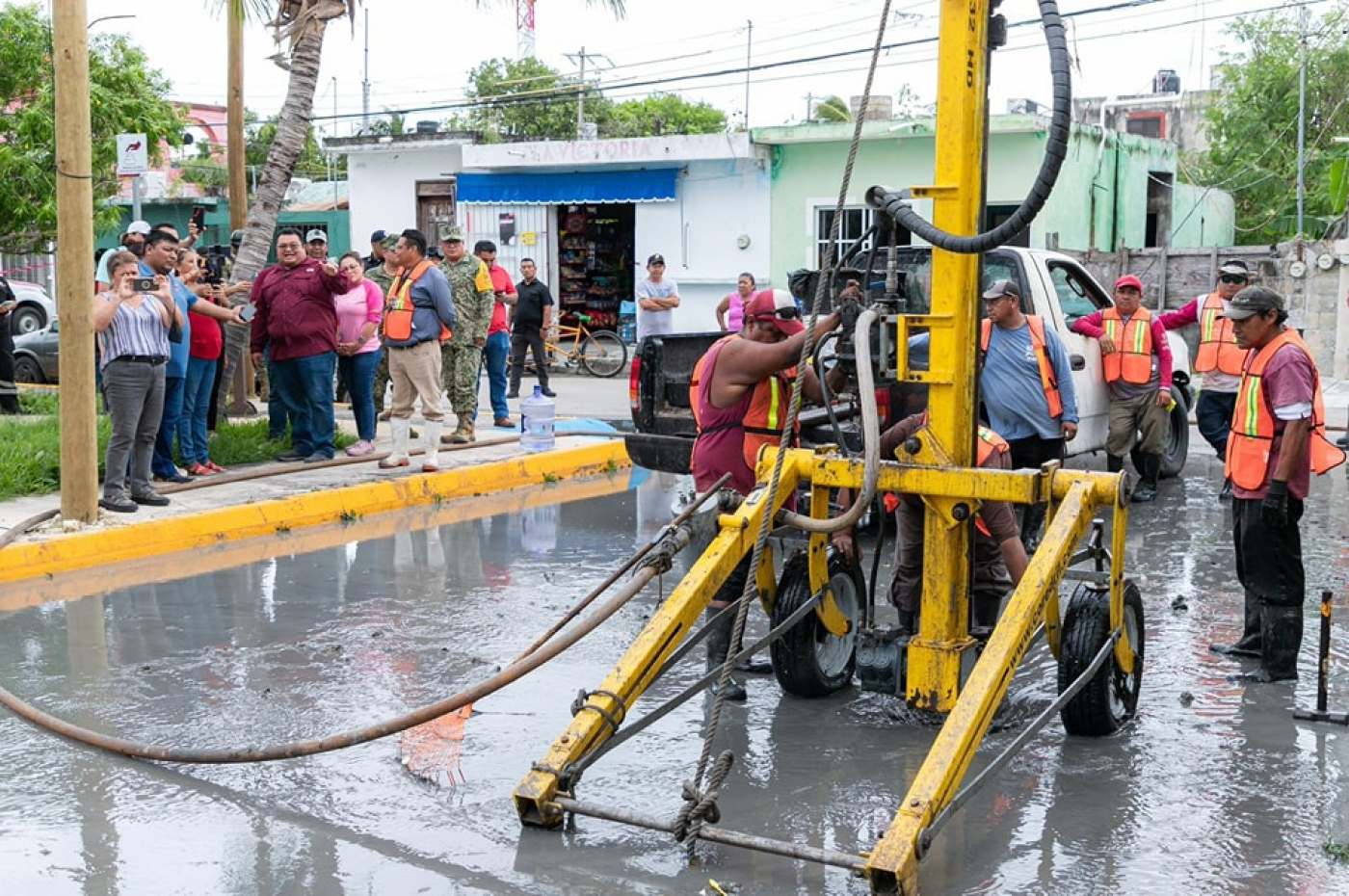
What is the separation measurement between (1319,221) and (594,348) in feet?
53.5

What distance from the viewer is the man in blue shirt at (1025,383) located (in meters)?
8.95

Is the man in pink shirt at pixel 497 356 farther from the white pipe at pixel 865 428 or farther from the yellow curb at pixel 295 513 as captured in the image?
the white pipe at pixel 865 428

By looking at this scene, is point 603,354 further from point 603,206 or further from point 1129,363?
point 1129,363

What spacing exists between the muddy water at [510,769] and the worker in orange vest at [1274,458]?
0.33 m

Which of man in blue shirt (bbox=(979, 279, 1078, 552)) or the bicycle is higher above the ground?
man in blue shirt (bbox=(979, 279, 1078, 552))

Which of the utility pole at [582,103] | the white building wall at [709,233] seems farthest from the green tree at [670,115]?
the white building wall at [709,233]

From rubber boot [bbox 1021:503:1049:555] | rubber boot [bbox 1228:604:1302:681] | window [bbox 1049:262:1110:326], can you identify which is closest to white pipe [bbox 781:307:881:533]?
rubber boot [bbox 1228:604:1302:681]

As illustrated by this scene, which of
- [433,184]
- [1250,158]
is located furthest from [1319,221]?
[433,184]

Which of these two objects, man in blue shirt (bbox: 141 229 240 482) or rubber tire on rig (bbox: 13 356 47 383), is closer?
man in blue shirt (bbox: 141 229 240 482)

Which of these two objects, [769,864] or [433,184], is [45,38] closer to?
[433,184]

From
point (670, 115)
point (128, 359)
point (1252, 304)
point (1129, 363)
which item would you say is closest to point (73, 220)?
point (128, 359)

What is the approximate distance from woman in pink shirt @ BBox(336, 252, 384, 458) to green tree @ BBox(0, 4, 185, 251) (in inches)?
338

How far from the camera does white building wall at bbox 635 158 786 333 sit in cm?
2627

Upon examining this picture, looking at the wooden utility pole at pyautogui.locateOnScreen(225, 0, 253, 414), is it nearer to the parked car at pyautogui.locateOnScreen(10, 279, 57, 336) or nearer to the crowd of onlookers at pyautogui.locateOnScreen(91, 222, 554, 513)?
the crowd of onlookers at pyautogui.locateOnScreen(91, 222, 554, 513)
